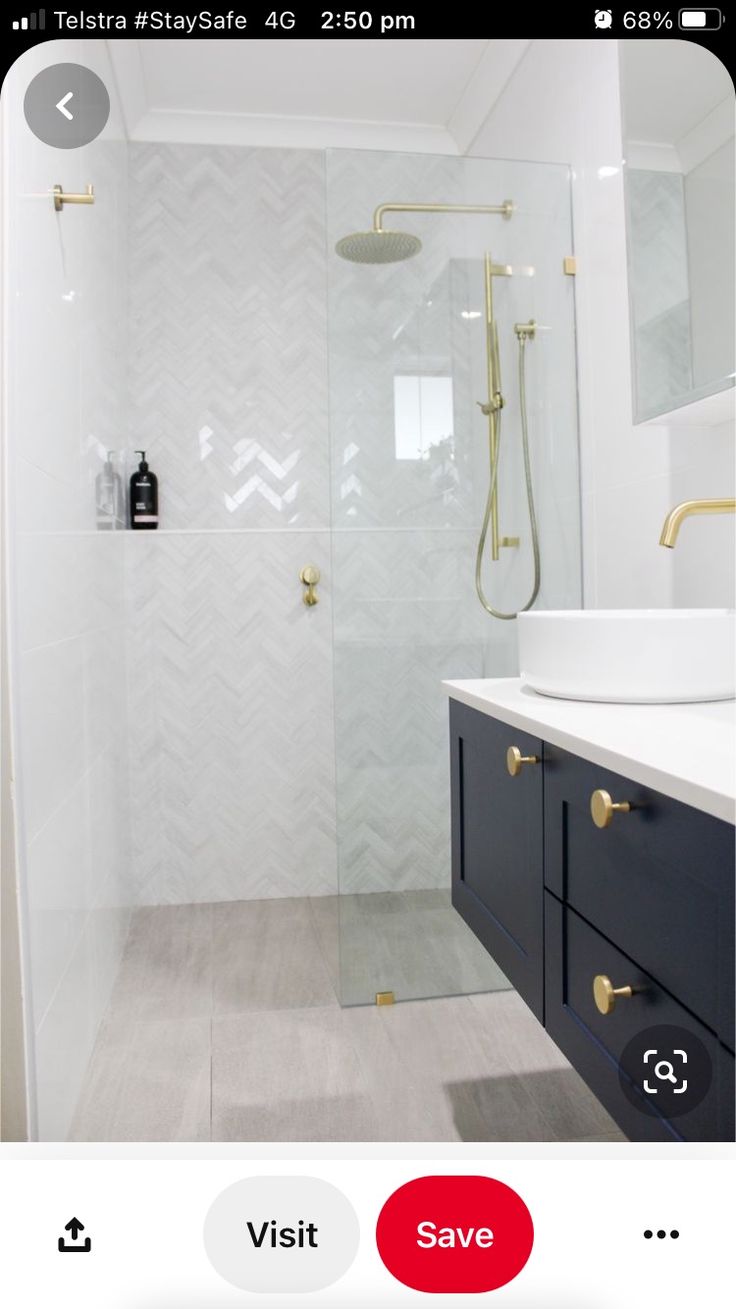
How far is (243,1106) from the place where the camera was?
147 cm

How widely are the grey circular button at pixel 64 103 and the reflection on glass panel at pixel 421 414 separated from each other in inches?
49.5

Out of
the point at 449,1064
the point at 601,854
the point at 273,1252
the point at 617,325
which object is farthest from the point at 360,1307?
the point at 617,325

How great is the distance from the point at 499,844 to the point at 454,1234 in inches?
29.3

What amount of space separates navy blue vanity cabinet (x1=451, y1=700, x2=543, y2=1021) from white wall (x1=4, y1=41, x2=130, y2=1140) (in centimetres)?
64

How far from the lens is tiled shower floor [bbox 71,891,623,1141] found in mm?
1400

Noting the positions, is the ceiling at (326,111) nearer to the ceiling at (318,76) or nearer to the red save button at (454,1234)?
the ceiling at (318,76)

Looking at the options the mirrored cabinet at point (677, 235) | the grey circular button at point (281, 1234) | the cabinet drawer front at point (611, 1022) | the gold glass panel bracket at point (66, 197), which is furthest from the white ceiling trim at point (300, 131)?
the grey circular button at point (281, 1234)

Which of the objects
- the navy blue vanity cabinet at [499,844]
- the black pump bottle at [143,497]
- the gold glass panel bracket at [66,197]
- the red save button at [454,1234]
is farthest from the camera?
the black pump bottle at [143,497]

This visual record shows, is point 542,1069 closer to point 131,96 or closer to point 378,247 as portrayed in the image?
point 378,247

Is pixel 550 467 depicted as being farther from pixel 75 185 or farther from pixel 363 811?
pixel 75 185

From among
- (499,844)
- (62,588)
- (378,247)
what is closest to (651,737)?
(499,844)

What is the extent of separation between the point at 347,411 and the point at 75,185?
67cm

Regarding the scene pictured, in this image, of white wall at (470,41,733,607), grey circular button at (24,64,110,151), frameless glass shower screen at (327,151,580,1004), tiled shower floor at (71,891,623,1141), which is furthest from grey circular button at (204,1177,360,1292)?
frameless glass shower screen at (327,151,580,1004)
